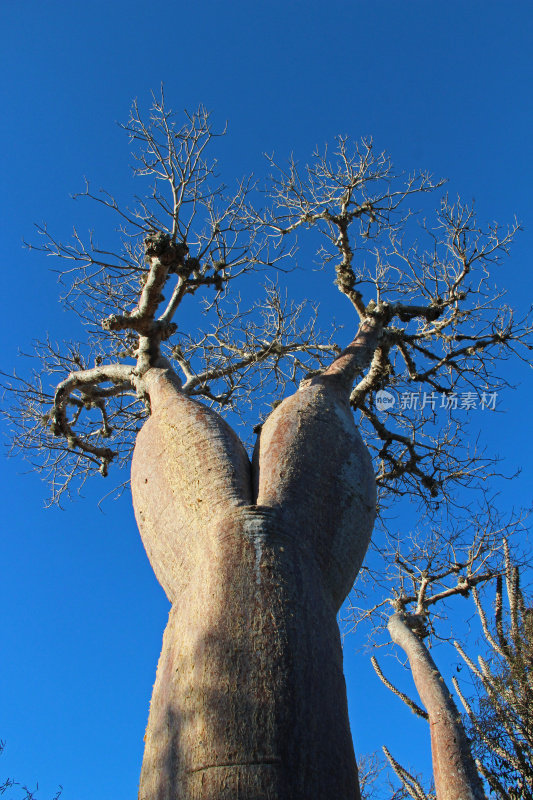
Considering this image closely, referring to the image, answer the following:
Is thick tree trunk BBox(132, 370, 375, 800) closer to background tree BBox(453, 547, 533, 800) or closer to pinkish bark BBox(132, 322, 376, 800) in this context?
pinkish bark BBox(132, 322, 376, 800)

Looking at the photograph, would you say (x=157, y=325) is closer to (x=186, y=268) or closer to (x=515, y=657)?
(x=186, y=268)

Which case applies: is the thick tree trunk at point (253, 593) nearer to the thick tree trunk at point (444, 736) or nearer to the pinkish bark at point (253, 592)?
the pinkish bark at point (253, 592)

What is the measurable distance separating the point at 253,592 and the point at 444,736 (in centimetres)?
352

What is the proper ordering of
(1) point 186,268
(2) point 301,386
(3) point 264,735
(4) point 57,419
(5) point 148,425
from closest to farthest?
(3) point 264,735
(5) point 148,425
(2) point 301,386
(1) point 186,268
(4) point 57,419

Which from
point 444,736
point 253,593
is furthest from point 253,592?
point 444,736

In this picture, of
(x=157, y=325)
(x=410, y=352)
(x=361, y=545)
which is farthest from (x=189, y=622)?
(x=410, y=352)

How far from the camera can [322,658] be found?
1.74 metres

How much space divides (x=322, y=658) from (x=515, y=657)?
17.0 ft

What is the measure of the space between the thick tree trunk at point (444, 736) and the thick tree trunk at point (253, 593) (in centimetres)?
276

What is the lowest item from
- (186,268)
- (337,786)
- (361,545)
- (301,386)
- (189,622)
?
(337,786)

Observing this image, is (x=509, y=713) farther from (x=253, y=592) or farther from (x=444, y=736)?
(x=253, y=592)

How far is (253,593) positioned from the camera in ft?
5.81

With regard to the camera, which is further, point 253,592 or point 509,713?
point 509,713

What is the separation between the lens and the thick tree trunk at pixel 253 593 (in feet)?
4.92
